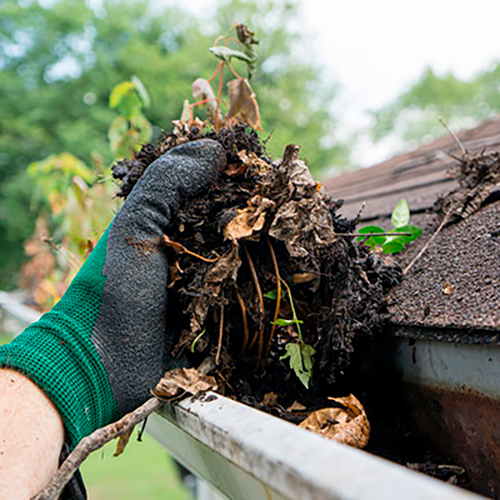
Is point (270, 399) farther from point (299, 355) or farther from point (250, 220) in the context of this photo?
point (250, 220)

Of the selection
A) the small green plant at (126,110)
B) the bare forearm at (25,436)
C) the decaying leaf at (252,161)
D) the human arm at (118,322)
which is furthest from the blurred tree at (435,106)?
the bare forearm at (25,436)

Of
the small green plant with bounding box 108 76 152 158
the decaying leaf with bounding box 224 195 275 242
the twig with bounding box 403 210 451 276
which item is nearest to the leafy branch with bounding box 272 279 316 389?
the decaying leaf with bounding box 224 195 275 242

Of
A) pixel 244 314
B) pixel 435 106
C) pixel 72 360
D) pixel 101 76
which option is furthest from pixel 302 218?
pixel 435 106

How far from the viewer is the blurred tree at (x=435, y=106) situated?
20.4 meters

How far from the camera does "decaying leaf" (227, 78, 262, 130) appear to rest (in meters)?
1.14

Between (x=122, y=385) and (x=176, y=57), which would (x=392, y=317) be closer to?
(x=122, y=385)

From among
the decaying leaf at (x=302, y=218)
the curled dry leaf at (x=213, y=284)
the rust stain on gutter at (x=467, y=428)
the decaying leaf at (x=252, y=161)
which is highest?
the decaying leaf at (x=252, y=161)

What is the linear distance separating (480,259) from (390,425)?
320 millimetres

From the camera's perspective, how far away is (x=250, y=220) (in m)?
0.77

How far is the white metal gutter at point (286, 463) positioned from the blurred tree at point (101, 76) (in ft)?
41.9

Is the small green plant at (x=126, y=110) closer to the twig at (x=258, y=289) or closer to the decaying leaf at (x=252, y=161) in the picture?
the decaying leaf at (x=252, y=161)

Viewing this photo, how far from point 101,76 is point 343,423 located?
15.6 meters

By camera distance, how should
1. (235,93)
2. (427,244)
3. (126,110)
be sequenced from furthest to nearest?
(126,110) → (235,93) → (427,244)

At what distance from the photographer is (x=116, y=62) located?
1525cm
